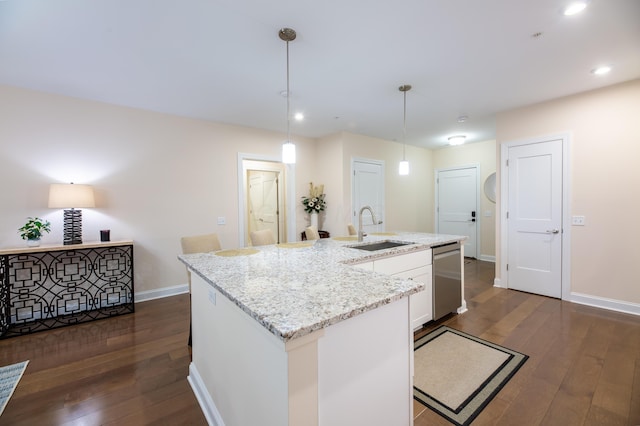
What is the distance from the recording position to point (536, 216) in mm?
3627

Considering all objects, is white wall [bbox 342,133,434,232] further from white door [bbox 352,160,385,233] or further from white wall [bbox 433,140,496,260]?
white wall [bbox 433,140,496,260]

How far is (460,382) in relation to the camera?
1.92m

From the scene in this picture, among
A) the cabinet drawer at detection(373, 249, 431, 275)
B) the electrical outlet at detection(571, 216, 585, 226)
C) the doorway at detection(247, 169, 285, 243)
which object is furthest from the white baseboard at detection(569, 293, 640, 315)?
the doorway at detection(247, 169, 285, 243)

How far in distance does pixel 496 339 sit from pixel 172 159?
456cm

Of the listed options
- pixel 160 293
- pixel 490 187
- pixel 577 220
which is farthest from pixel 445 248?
Result: pixel 160 293

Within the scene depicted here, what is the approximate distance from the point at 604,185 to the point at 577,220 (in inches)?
19.1

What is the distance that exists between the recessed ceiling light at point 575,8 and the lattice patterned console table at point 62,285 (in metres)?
4.76

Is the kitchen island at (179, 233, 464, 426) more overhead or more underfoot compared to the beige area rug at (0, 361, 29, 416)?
more overhead

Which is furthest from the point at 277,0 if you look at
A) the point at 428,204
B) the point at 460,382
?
the point at 428,204

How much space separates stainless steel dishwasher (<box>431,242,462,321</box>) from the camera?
2818 millimetres

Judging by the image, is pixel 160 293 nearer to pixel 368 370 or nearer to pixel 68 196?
pixel 68 196

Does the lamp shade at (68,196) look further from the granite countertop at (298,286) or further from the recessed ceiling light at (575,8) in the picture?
the recessed ceiling light at (575,8)

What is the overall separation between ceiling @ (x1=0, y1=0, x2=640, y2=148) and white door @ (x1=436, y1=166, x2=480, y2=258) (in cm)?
264

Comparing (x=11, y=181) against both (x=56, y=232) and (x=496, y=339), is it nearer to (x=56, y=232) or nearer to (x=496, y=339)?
(x=56, y=232)
